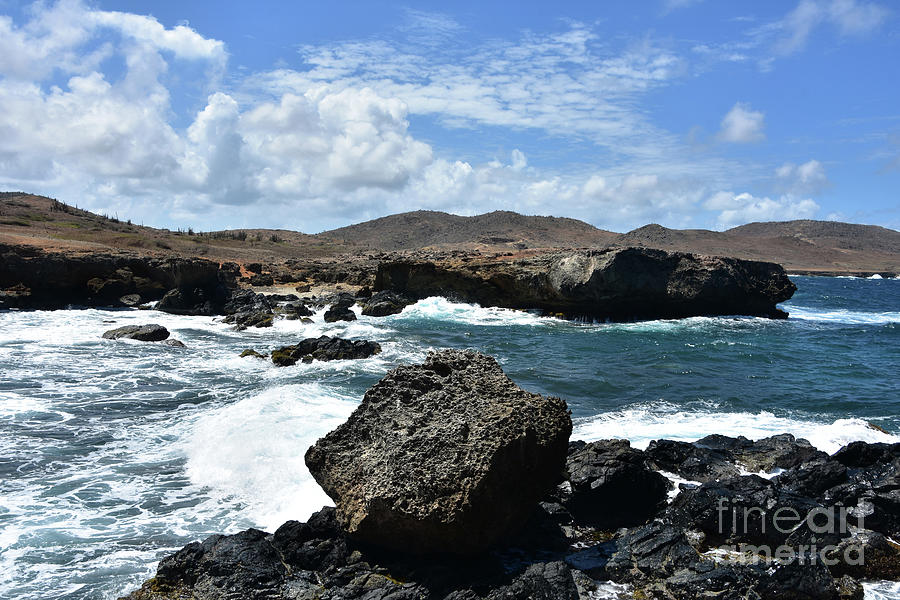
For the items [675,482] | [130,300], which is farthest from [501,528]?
[130,300]

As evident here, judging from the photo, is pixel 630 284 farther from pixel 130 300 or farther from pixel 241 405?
pixel 130 300

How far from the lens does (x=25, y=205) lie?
196 ft

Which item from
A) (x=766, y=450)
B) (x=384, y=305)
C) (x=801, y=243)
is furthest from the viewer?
(x=801, y=243)

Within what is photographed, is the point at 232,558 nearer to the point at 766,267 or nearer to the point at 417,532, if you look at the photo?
the point at 417,532

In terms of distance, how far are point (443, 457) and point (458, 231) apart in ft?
366

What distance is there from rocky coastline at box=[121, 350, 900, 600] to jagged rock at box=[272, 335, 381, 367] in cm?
1185

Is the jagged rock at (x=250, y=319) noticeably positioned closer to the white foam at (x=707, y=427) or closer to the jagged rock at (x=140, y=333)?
the jagged rock at (x=140, y=333)

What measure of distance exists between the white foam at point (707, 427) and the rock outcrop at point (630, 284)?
16.3 m

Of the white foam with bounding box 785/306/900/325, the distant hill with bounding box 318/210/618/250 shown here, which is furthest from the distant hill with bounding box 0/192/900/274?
the white foam with bounding box 785/306/900/325

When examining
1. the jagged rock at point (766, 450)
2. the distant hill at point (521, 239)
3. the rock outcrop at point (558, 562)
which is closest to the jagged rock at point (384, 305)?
the jagged rock at point (766, 450)

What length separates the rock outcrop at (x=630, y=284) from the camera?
29.8 meters

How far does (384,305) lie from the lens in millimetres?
30953

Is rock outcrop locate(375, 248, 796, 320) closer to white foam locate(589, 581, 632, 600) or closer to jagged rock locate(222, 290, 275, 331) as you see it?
jagged rock locate(222, 290, 275, 331)

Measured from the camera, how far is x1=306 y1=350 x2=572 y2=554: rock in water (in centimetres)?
594
